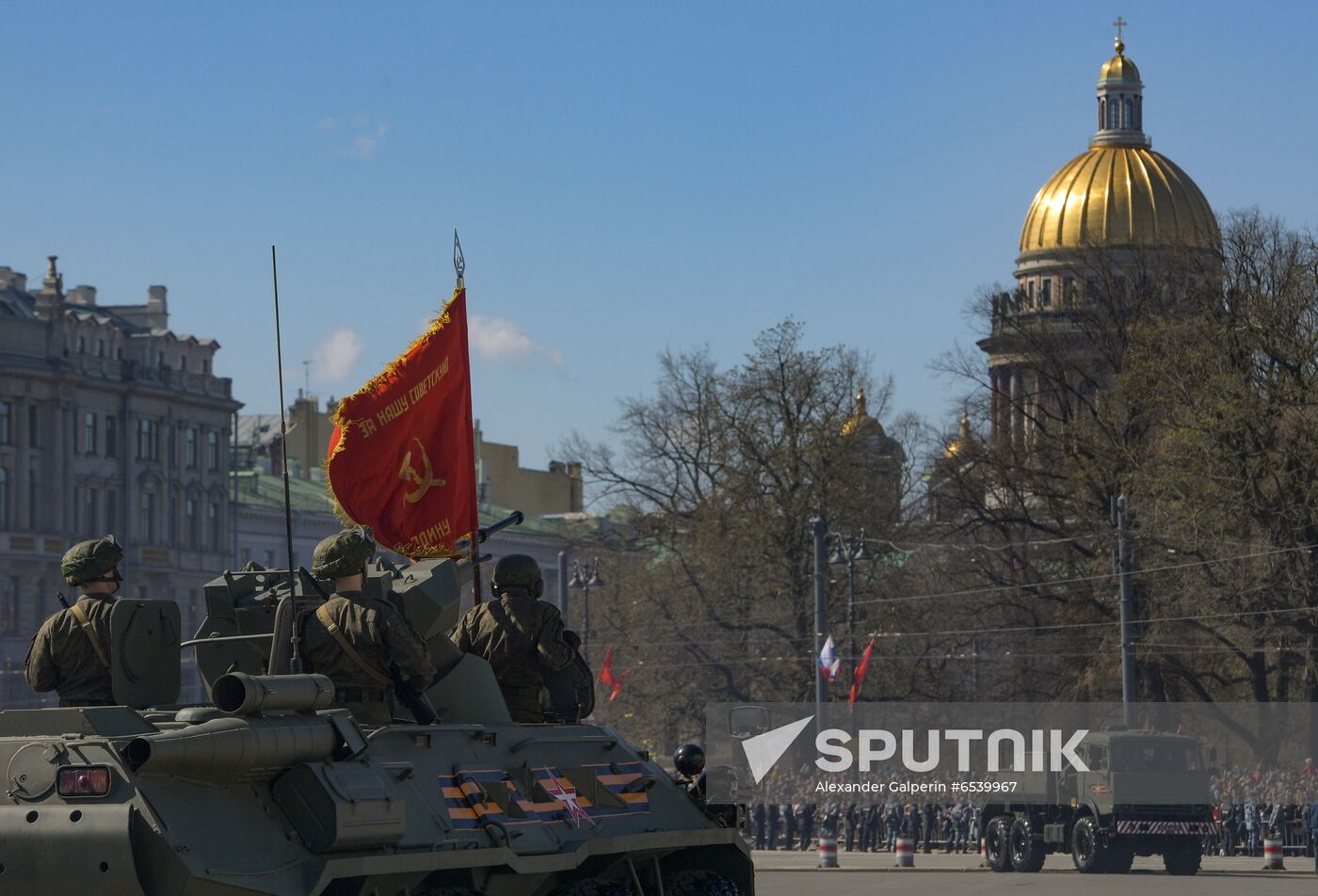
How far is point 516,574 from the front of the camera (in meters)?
12.8

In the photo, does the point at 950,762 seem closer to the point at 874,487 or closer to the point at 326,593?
the point at 874,487

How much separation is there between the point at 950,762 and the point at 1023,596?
9334mm

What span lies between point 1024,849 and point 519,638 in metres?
18.1

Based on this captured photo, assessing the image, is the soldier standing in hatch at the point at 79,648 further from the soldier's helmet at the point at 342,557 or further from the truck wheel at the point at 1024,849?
the truck wheel at the point at 1024,849

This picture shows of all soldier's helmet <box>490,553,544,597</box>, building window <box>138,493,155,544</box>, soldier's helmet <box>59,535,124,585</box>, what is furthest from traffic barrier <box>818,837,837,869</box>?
building window <box>138,493,155,544</box>

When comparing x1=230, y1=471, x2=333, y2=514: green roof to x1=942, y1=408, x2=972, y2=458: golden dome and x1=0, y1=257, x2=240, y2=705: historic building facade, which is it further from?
x1=942, y1=408, x2=972, y2=458: golden dome

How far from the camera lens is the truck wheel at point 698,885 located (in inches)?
487

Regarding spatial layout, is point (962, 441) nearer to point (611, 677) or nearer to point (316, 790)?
point (611, 677)

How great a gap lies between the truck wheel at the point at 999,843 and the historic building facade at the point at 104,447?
153ft

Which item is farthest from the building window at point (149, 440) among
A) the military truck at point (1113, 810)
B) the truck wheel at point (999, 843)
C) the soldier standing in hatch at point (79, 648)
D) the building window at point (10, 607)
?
the soldier standing in hatch at point (79, 648)

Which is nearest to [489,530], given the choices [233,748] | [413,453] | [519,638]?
[519,638]

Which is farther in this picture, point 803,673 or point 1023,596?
point 803,673

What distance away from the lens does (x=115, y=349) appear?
82.6 metres

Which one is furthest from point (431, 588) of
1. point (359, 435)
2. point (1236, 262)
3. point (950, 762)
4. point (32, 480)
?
point (32, 480)
